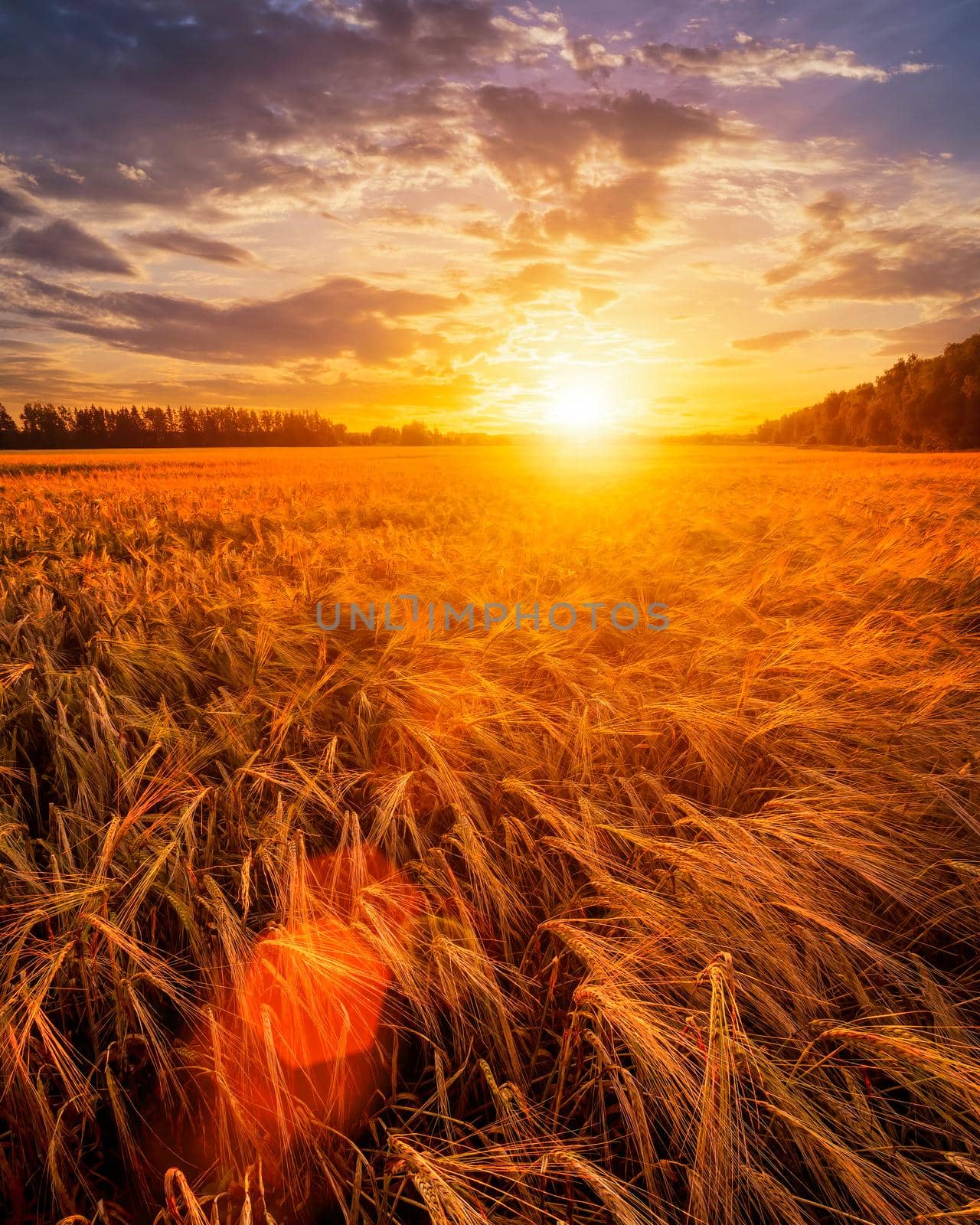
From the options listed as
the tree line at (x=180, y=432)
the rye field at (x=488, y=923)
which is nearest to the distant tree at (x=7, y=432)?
the tree line at (x=180, y=432)

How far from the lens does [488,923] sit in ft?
6.05

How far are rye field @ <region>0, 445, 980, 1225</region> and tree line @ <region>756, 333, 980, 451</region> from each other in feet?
212

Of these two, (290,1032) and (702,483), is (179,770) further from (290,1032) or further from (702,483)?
(702,483)

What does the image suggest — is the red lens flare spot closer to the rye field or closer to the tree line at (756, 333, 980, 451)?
the rye field

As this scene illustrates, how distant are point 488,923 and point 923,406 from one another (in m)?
72.2

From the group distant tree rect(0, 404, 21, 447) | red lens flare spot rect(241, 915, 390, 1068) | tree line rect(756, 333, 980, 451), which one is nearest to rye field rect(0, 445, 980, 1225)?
red lens flare spot rect(241, 915, 390, 1068)

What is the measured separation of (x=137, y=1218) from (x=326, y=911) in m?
0.72

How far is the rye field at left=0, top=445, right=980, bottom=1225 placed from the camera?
1.19 meters

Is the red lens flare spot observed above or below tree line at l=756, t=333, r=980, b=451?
below

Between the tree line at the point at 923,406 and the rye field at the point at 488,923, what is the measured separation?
212 ft

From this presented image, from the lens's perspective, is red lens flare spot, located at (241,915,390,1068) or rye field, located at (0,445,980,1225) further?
red lens flare spot, located at (241,915,390,1068)

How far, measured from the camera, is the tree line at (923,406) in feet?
171

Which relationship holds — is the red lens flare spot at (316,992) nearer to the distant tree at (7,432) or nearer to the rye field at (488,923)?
the rye field at (488,923)

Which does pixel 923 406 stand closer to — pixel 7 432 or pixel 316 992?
pixel 316 992
